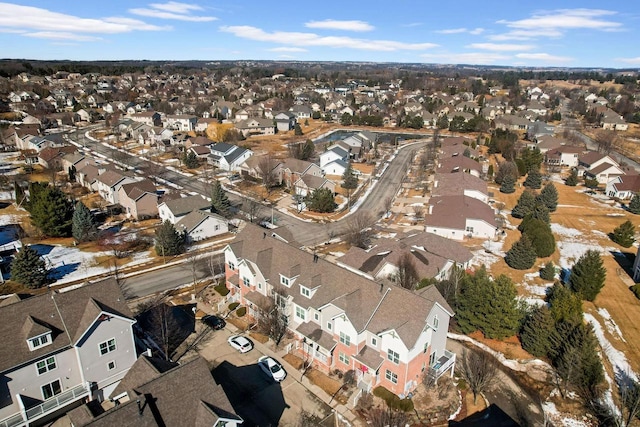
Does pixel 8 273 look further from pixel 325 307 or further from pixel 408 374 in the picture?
pixel 408 374

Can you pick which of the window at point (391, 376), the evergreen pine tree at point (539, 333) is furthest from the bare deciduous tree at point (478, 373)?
the window at point (391, 376)

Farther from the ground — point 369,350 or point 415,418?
point 369,350

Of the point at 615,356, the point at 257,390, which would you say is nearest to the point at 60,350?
the point at 257,390

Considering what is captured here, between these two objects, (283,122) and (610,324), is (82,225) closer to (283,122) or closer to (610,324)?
(610,324)

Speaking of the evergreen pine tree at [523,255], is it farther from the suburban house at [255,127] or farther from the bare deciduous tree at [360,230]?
the suburban house at [255,127]

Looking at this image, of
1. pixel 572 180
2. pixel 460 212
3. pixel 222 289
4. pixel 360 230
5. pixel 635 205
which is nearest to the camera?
pixel 222 289

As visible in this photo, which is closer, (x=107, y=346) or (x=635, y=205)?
(x=107, y=346)

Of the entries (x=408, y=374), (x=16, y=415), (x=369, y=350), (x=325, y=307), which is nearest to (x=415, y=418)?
(x=408, y=374)
